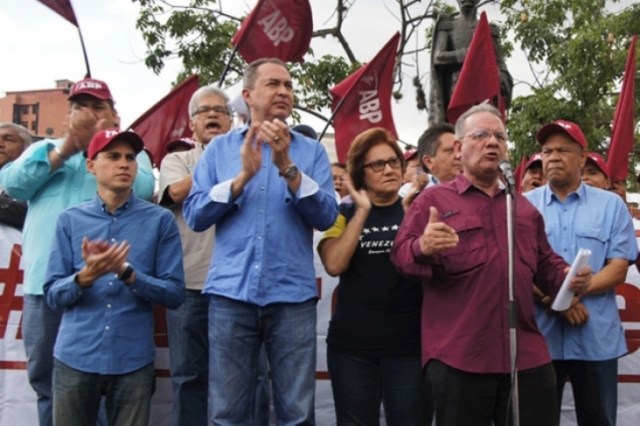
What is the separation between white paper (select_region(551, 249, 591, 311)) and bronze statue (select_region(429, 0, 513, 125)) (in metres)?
4.71

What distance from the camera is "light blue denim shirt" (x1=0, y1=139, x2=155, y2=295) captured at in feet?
13.6

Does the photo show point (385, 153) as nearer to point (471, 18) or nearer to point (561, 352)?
point (561, 352)

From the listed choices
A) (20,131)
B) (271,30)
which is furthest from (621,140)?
(20,131)

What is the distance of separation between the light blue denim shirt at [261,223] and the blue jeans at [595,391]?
1.44 m

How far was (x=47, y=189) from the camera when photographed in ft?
14.1

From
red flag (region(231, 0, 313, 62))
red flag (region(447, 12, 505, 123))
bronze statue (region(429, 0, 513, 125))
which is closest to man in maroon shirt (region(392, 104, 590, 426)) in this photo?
red flag (region(447, 12, 505, 123))

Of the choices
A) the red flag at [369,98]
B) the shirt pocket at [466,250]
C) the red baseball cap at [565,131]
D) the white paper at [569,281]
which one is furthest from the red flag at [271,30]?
the white paper at [569,281]

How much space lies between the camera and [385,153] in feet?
13.2

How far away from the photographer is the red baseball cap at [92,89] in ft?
14.1

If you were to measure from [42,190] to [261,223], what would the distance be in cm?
141

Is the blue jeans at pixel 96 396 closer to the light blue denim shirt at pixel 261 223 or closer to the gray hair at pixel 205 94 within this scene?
the light blue denim shirt at pixel 261 223

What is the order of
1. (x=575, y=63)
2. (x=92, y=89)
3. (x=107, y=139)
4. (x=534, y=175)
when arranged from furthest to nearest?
(x=575, y=63) → (x=534, y=175) → (x=92, y=89) → (x=107, y=139)

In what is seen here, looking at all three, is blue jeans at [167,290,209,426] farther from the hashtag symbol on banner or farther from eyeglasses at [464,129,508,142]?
eyeglasses at [464,129,508,142]

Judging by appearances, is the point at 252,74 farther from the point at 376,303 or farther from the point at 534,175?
the point at 534,175
